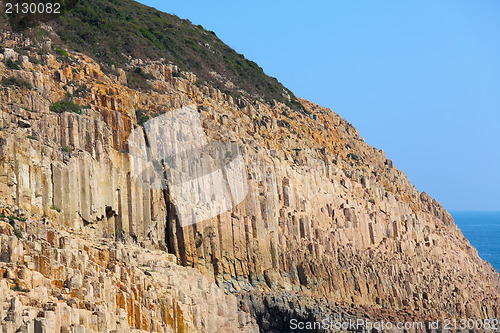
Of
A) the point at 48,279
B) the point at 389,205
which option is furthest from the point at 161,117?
the point at 48,279

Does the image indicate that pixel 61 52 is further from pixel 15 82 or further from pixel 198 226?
pixel 198 226

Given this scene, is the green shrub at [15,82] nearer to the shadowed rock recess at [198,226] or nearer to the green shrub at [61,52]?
the shadowed rock recess at [198,226]

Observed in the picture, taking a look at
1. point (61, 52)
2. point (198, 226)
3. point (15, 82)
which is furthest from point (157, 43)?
point (15, 82)

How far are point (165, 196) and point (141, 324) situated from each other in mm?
24863

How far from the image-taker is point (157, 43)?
3524 inches

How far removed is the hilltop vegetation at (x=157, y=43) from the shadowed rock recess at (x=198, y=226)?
3250 millimetres

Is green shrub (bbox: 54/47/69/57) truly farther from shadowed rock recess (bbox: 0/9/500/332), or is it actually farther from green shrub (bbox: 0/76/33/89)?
green shrub (bbox: 0/76/33/89)

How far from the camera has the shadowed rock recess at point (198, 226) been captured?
35.9 m

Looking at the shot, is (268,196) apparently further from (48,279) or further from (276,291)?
(48,279)

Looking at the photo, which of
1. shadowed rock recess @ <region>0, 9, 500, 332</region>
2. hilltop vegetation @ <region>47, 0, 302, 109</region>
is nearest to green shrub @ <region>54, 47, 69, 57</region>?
shadowed rock recess @ <region>0, 9, 500, 332</region>

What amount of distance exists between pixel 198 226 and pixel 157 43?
32168 mm

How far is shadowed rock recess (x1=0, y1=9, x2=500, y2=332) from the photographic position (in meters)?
35.9

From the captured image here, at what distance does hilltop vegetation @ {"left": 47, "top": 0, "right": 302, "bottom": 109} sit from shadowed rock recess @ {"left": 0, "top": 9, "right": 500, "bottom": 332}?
3.25 metres

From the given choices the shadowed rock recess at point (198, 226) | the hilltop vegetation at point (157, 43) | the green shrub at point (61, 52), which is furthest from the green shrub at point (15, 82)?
the hilltop vegetation at point (157, 43)
